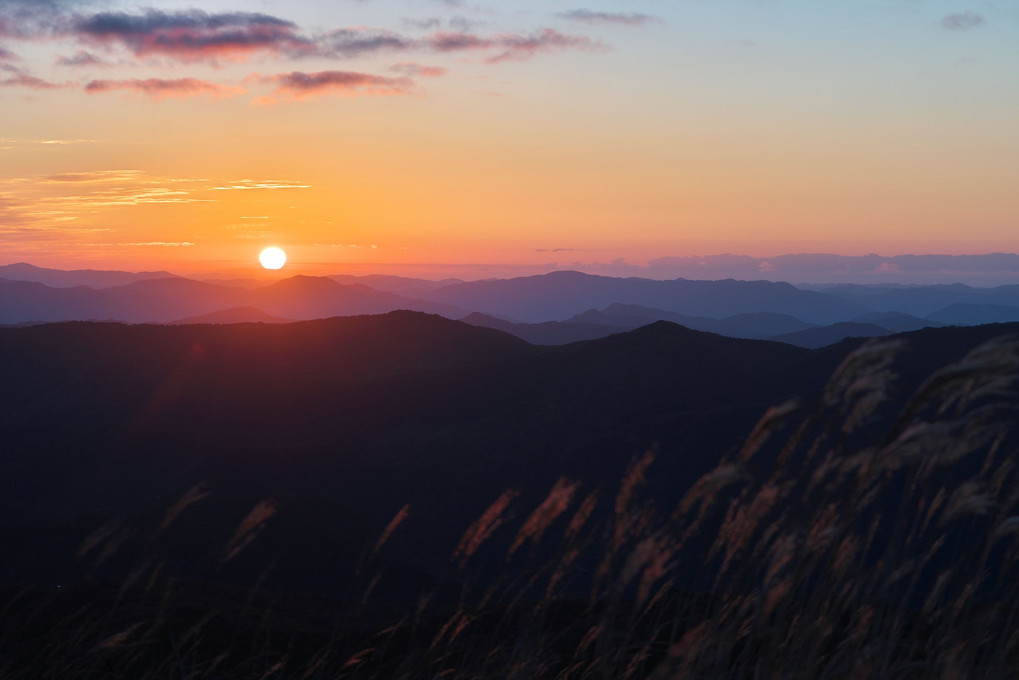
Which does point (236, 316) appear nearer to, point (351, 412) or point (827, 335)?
point (827, 335)

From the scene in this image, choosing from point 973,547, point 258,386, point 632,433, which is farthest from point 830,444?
point 258,386

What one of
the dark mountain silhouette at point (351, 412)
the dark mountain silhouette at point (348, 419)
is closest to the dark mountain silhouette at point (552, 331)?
the dark mountain silhouette at point (351, 412)

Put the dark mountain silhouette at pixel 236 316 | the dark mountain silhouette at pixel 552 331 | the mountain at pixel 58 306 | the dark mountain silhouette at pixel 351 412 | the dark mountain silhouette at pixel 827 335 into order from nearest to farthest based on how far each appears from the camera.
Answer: the dark mountain silhouette at pixel 351 412
the dark mountain silhouette at pixel 552 331
the dark mountain silhouette at pixel 827 335
the dark mountain silhouette at pixel 236 316
the mountain at pixel 58 306

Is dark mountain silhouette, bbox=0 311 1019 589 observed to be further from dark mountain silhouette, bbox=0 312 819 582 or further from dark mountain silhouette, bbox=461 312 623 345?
dark mountain silhouette, bbox=461 312 623 345

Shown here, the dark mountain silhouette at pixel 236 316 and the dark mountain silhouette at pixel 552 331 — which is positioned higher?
the dark mountain silhouette at pixel 236 316

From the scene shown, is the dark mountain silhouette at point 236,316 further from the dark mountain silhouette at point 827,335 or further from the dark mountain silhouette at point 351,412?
the dark mountain silhouette at point 351,412

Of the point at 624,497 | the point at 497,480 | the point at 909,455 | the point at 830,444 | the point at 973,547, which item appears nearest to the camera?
the point at 909,455

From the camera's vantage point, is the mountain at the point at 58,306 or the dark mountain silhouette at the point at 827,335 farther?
the mountain at the point at 58,306

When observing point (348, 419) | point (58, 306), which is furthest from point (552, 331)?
point (58, 306)

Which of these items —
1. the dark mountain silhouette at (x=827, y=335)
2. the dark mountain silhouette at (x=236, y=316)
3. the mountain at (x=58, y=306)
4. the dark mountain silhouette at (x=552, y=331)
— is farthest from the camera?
the mountain at (x=58, y=306)

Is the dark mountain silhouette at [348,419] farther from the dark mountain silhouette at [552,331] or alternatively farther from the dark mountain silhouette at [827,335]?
the dark mountain silhouette at [827,335]

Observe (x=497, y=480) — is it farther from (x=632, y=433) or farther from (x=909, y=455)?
(x=909, y=455)

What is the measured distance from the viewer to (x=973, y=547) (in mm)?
2973

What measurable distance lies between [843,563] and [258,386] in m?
40.5
